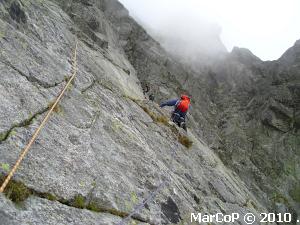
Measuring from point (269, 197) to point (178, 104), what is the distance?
23.2m

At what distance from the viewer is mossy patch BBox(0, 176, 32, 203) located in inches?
360

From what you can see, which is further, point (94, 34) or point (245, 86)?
point (245, 86)

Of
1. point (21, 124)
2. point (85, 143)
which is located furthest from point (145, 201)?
point (21, 124)

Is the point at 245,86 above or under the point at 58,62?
above

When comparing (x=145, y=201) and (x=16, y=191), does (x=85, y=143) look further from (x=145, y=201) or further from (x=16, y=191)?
(x=16, y=191)

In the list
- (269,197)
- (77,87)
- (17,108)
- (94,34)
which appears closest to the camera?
(17,108)

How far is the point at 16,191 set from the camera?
9281 millimetres

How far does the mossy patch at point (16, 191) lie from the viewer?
916 cm

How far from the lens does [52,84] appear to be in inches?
615

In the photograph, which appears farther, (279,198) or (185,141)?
(279,198)

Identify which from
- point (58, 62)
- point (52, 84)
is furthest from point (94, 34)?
point (52, 84)

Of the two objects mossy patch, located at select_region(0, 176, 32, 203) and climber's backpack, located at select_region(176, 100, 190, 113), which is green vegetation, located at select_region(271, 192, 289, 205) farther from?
mossy patch, located at select_region(0, 176, 32, 203)

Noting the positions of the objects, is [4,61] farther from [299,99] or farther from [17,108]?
[299,99]

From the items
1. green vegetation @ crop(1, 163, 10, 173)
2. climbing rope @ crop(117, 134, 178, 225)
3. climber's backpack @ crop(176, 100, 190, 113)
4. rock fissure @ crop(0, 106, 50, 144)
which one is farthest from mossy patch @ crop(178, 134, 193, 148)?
green vegetation @ crop(1, 163, 10, 173)
